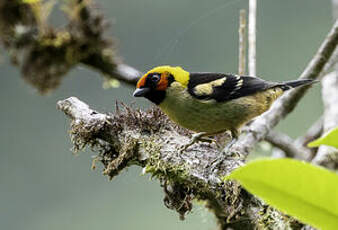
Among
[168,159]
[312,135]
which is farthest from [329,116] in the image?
[168,159]

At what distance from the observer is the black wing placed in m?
2.57

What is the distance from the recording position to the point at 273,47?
709cm

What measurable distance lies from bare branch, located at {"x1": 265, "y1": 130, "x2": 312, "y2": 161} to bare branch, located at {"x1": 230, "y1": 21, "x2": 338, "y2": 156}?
0.38 metres

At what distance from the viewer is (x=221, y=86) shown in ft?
8.72

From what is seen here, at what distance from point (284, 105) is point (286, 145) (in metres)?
0.50

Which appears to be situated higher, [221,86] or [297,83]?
[221,86]

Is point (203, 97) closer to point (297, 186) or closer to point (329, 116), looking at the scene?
point (329, 116)

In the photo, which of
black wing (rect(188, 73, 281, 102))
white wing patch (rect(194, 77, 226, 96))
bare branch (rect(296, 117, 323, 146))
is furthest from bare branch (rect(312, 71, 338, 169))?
white wing patch (rect(194, 77, 226, 96))

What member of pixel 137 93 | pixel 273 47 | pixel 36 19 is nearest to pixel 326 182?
pixel 137 93

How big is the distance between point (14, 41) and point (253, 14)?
6.03 ft

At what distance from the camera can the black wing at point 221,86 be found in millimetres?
2570

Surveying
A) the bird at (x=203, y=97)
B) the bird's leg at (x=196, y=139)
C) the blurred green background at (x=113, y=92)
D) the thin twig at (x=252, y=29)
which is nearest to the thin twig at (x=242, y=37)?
the thin twig at (x=252, y=29)

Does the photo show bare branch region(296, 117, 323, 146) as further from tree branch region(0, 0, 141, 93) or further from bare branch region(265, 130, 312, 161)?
tree branch region(0, 0, 141, 93)

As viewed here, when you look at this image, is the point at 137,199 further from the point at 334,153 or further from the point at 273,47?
the point at 334,153
